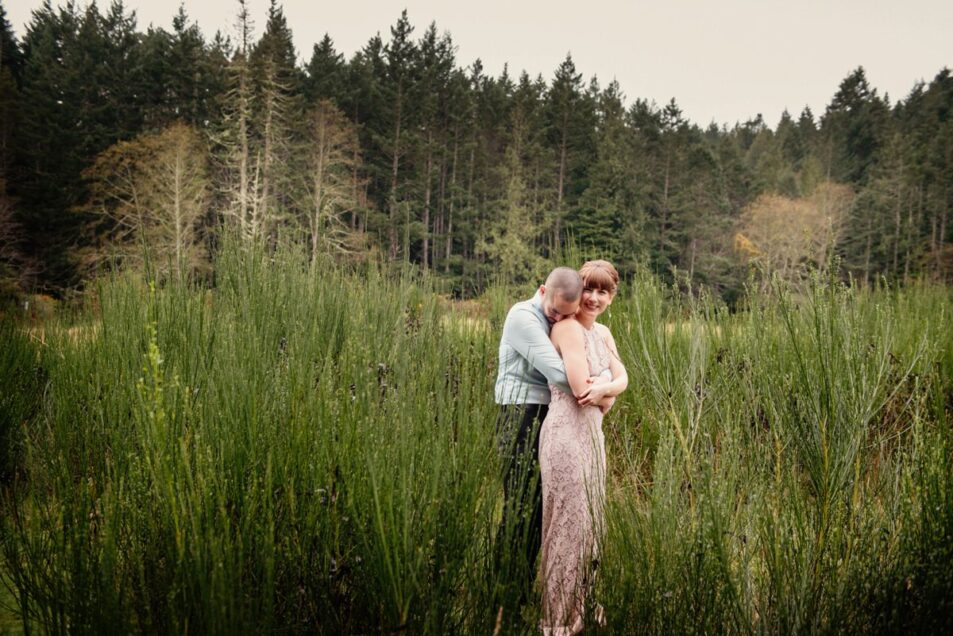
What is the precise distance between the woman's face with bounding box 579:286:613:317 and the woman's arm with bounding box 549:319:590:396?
25 centimetres

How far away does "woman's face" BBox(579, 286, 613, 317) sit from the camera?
299 centimetres

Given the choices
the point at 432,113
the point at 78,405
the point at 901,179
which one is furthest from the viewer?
the point at 901,179

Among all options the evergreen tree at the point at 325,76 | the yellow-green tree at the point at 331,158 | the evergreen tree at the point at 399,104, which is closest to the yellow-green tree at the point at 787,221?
the evergreen tree at the point at 399,104

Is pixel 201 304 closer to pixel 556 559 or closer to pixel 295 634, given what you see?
pixel 295 634

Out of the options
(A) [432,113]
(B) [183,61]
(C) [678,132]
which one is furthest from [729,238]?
(B) [183,61]

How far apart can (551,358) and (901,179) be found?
1925 inches

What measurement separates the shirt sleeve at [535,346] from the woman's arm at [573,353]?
50 millimetres

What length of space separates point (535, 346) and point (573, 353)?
21cm

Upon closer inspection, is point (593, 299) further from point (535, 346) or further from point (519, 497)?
point (519, 497)

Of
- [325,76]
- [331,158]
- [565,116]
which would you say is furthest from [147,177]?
[565,116]

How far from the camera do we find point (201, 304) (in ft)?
9.52

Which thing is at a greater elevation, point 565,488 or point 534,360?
point 534,360

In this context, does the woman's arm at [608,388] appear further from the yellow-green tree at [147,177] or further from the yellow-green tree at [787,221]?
the yellow-green tree at [787,221]

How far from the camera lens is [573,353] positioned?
2.74m
